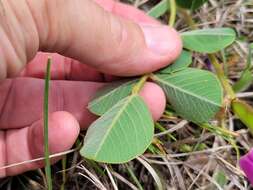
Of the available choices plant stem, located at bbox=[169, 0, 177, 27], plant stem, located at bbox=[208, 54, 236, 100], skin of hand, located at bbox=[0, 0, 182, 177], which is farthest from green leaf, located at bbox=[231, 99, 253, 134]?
plant stem, located at bbox=[169, 0, 177, 27]

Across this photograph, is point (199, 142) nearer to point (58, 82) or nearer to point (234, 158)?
point (234, 158)

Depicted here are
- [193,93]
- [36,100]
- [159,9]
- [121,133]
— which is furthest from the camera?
[159,9]

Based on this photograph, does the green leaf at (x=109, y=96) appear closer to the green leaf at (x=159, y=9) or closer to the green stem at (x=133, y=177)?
the green stem at (x=133, y=177)

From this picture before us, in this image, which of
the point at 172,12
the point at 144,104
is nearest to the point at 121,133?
the point at 144,104

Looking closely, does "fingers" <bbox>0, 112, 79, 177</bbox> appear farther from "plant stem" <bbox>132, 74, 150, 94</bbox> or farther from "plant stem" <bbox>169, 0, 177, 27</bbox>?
"plant stem" <bbox>169, 0, 177, 27</bbox>

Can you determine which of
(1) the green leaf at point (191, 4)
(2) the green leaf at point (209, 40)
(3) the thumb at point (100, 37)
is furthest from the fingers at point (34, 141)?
(1) the green leaf at point (191, 4)

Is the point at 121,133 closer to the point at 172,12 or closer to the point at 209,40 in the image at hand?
the point at 209,40

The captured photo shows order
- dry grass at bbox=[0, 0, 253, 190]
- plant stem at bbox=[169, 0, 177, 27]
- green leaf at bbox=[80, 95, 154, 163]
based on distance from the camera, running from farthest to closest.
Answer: plant stem at bbox=[169, 0, 177, 27] < dry grass at bbox=[0, 0, 253, 190] < green leaf at bbox=[80, 95, 154, 163]
